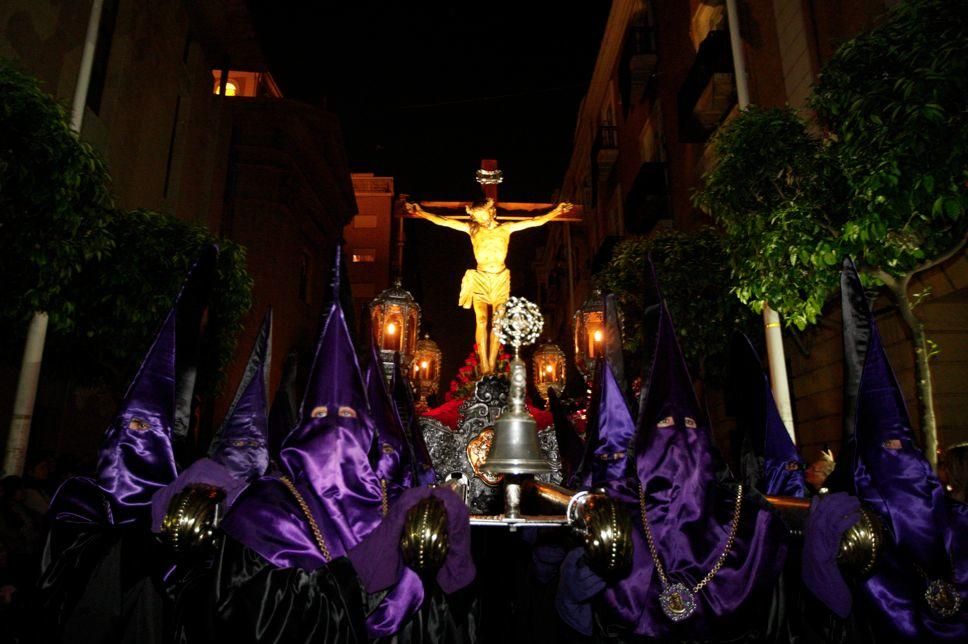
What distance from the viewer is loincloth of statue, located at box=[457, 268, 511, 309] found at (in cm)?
861

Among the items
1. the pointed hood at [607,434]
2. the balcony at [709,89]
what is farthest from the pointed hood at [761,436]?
the balcony at [709,89]

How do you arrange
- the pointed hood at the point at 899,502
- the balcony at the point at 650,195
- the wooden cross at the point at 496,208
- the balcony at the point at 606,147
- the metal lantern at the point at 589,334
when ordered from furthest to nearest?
the balcony at the point at 606,147
the balcony at the point at 650,195
the wooden cross at the point at 496,208
the metal lantern at the point at 589,334
the pointed hood at the point at 899,502

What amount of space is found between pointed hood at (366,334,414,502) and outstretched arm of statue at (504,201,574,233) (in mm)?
4957

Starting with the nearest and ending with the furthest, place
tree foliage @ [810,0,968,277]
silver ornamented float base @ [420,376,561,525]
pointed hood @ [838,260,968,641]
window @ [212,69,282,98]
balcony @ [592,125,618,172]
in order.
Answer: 1. pointed hood @ [838,260,968,641]
2. tree foliage @ [810,0,968,277]
3. silver ornamented float base @ [420,376,561,525]
4. balcony @ [592,125,618,172]
5. window @ [212,69,282,98]

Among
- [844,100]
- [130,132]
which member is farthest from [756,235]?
[130,132]

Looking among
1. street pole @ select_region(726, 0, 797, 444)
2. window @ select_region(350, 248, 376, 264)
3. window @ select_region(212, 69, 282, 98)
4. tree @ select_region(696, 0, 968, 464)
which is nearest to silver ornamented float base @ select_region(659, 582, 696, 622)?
tree @ select_region(696, 0, 968, 464)

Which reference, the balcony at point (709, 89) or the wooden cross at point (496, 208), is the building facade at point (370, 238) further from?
the wooden cross at point (496, 208)

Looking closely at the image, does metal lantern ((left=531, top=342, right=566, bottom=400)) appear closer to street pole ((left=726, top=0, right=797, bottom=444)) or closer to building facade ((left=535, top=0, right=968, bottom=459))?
street pole ((left=726, top=0, right=797, bottom=444))

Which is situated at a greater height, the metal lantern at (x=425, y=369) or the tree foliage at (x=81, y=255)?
the tree foliage at (x=81, y=255)

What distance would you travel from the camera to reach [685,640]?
10.5 ft

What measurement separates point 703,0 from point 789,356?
29.3ft

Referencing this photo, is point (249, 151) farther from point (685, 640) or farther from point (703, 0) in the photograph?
point (685, 640)

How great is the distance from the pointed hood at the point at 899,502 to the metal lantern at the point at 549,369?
15.9 ft

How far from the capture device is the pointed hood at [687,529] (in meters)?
3.20
